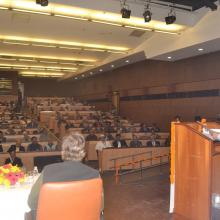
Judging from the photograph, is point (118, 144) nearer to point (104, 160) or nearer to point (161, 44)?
point (104, 160)

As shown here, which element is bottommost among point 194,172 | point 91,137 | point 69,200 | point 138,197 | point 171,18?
point 138,197

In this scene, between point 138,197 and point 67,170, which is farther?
point 138,197

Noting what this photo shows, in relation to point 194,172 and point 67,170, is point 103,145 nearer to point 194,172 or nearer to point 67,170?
point 194,172

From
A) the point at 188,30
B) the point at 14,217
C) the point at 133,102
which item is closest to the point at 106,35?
the point at 188,30

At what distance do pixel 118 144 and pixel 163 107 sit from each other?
5133 mm

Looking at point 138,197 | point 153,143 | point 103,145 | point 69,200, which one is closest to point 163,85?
point 153,143

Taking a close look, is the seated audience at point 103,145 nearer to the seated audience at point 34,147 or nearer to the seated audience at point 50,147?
the seated audience at point 50,147

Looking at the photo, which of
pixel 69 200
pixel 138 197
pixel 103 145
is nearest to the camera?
pixel 69 200

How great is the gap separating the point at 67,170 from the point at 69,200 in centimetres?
24

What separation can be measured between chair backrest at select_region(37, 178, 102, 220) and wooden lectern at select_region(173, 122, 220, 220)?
7.28 feet

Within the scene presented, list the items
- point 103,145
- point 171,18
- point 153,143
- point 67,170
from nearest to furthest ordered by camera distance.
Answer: point 67,170 < point 171,18 < point 103,145 < point 153,143

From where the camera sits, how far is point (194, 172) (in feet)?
14.5

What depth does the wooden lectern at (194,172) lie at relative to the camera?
4.16 m

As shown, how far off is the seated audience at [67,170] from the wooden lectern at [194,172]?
2200 millimetres
